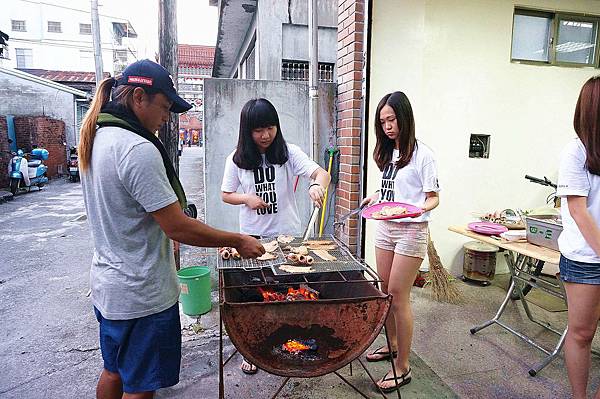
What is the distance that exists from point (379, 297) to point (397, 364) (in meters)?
1.02

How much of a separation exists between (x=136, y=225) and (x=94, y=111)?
0.50 m

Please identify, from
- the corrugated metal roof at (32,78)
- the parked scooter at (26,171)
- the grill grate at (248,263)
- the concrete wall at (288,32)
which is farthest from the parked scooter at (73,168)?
the grill grate at (248,263)

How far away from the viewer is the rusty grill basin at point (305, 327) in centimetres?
186

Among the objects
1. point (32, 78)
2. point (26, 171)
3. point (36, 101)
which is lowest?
point (26, 171)

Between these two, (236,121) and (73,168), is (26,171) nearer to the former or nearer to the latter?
(73,168)

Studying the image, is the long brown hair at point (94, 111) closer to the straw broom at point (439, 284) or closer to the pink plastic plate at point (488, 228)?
the pink plastic plate at point (488, 228)

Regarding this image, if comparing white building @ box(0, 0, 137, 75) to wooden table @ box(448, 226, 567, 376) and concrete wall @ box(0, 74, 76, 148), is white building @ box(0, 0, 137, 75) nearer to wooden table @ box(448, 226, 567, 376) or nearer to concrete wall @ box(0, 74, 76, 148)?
concrete wall @ box(0, 74, 76, 148)

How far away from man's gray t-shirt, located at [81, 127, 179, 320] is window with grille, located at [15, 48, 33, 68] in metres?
43.0

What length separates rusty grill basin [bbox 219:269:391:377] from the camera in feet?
6.11

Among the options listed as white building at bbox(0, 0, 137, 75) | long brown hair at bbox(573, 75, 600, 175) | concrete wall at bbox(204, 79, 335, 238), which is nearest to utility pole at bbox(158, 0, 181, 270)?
concrete wall at bbox(204, 79, 335, 238)

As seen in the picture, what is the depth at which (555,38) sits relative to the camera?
469 centimetres

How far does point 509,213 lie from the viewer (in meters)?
3.88

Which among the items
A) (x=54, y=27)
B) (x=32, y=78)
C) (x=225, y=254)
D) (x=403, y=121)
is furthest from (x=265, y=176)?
(x=54, y=27)

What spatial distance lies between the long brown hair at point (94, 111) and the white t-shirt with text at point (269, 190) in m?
1.13
